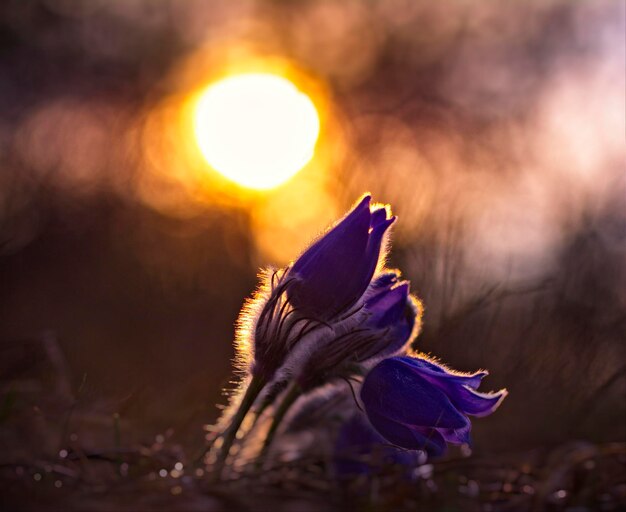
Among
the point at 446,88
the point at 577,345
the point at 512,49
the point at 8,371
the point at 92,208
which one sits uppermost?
the point at 512,49

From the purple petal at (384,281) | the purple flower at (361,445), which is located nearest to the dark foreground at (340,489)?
the purple flower at (361,445)

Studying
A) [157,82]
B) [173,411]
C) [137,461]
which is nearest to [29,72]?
[157,82]

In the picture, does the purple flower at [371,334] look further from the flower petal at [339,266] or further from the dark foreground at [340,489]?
the dark foreground at [340,489]

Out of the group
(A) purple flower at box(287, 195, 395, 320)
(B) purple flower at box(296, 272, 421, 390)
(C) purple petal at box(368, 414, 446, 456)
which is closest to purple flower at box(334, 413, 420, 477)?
(C) purple petal at box(368, 414, 446, 456)

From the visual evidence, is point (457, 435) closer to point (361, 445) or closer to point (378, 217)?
point (361, 445)

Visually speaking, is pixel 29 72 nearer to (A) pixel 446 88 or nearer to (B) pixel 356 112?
(B) pixel 356 112

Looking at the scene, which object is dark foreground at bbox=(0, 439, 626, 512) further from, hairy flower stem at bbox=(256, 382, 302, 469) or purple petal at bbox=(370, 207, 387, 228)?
purple petal at bbox=(370, 207, 387, 228)
